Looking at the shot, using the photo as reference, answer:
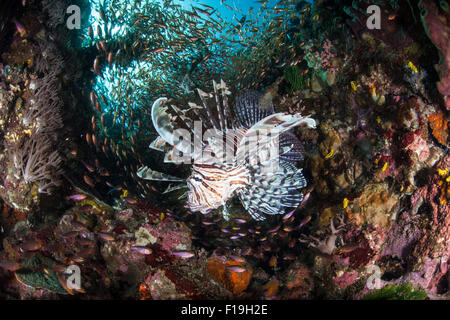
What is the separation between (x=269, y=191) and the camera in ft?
10.2

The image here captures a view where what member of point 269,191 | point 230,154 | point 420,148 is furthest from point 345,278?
point 230,154

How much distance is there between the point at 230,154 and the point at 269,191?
2.44 ft

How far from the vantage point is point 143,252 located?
10.7ft

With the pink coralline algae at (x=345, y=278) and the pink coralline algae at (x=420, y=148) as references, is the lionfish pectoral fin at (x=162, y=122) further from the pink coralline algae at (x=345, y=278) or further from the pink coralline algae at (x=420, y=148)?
the pink coralline algae at (x=420, y=148)

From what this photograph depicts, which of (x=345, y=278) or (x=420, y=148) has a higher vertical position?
(x=420, y=148)

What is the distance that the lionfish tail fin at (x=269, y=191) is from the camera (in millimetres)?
3123

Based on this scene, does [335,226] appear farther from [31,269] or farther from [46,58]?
[46,58]

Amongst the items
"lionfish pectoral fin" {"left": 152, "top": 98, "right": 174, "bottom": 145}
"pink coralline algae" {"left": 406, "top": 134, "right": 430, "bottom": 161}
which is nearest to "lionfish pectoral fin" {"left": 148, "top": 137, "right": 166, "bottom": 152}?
"lionfish pectoral fin" {"left": 152, "top": 98, "right": 174, "bottom": 145}

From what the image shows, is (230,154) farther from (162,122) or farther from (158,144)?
(162,122)

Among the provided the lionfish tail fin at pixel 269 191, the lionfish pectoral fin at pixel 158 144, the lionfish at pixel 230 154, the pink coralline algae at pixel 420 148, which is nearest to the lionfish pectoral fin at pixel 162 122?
the lionfish at pixel 230 154

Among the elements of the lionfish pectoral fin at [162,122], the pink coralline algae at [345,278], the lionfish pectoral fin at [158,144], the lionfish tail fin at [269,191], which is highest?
the lionfish pectoral fin at [162,122]

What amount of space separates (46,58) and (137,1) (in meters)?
2.48

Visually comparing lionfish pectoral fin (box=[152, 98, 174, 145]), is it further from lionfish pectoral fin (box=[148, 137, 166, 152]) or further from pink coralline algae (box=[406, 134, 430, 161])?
pink coralline algae (box=[406, 134, 430, 161])
